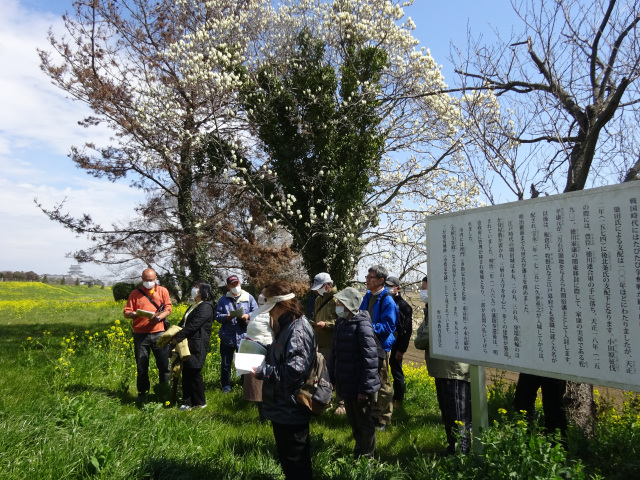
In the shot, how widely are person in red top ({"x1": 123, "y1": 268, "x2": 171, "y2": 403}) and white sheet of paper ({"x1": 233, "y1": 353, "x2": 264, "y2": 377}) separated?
3.74 meters

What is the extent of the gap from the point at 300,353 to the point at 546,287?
193 centimetres

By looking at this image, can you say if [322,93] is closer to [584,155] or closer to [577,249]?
[584,155]

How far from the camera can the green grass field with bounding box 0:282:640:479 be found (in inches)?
144

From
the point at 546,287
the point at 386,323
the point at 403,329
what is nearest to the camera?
the point at 546,287

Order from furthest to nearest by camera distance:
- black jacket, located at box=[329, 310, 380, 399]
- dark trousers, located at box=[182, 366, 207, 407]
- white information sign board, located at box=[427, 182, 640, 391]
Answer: dark trousers, located at box=[182, 366, 207, 407]
black jacket, located at box=[329, 310, 380, 399]
white information sign board, located at box=[427, 182, 640, 391]

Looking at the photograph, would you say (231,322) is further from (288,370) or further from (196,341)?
Answer: (288,370)

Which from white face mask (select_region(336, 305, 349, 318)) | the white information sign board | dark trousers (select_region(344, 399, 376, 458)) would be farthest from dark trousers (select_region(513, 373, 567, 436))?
white face mask (select_region(336, 305, 349, 318))

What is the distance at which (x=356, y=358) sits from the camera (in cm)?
487

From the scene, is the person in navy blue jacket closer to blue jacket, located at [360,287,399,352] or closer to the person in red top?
blue jacket, located at [360,287,399,352]

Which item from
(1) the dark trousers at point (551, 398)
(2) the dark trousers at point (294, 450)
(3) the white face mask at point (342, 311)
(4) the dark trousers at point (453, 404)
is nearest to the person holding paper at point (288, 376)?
(2) the dark trousers at point (294, 450)

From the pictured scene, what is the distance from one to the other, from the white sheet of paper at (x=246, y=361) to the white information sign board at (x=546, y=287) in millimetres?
1672

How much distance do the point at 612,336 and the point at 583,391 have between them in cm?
288

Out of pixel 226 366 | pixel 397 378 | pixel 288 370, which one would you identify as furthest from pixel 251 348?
pixel 397 378

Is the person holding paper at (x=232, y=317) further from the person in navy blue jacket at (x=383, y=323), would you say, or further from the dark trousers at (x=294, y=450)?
the dark trousers at (x=294, y=450)
